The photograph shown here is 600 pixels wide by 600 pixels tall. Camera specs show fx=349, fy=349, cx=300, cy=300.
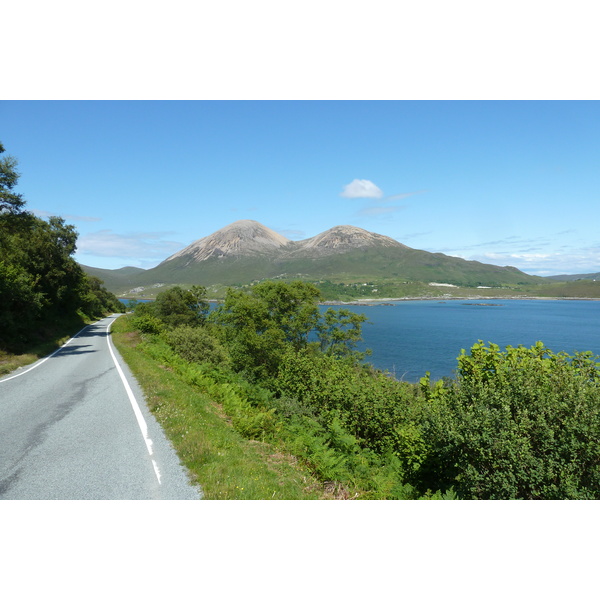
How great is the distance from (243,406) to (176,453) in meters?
6.53

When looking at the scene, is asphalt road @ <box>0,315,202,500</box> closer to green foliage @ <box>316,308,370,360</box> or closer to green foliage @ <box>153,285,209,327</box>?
green foliage @ <box>316,308,370,360</box>

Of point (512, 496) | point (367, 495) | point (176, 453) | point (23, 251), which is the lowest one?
point (367, 495)

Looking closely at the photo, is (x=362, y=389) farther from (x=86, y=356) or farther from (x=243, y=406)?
(x=86, y=356)

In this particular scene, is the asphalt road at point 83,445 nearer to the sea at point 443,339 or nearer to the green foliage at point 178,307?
the green foliage at point 178,307

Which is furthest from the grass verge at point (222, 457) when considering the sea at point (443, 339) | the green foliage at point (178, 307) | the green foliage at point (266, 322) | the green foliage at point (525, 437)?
the green foliage at point (178, 307)

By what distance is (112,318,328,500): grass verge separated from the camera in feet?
21.0

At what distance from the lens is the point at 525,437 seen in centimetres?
687

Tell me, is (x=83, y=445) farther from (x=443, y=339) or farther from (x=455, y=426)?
(x=443, y=339)

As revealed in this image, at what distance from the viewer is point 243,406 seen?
14.0 metres

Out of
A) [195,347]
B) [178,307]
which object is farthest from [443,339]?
[195,347]

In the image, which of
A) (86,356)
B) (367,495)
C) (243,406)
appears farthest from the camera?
(86,356)

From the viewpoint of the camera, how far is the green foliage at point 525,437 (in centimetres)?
646

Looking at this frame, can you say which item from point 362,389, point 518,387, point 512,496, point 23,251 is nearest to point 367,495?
point 512,496

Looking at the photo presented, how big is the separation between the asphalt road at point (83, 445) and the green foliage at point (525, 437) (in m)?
5.37
